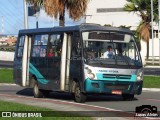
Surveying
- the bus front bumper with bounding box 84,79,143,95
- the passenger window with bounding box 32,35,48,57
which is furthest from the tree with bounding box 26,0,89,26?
the bus front bumper with bounding box 84,79,143,95

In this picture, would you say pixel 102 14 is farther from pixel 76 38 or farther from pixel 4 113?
pixel 4 113

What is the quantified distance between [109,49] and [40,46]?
353cm

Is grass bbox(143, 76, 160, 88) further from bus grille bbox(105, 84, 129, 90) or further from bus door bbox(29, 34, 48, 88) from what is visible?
bus grille bbox(105, 84, 129, 90)

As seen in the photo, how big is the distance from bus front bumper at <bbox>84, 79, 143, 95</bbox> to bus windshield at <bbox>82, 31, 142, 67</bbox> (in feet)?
2.00

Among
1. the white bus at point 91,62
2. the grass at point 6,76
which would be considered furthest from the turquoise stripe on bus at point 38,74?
the grass at point 6,76

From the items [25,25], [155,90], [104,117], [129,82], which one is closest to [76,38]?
[129,82]

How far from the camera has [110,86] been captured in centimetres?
1919

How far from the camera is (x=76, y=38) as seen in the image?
19.5m

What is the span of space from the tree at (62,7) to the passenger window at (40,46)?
12.4 meters

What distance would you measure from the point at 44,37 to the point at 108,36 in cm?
307

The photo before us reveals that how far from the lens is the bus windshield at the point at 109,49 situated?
19109 mm

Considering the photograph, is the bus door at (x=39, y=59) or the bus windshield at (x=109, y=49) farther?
the bus door at (x=39, y=59)

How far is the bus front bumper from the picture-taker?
1886 cm

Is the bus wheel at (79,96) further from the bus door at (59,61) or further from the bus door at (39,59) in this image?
the bus door at (39,59)
